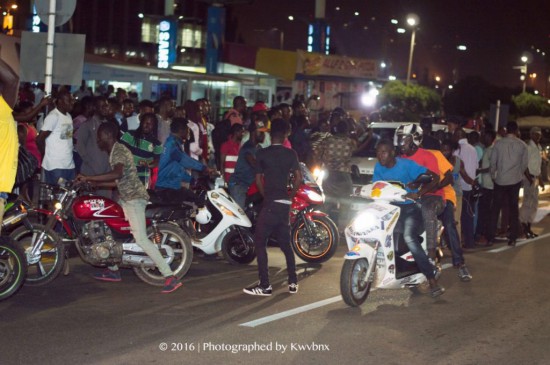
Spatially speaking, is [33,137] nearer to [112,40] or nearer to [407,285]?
[407,285]

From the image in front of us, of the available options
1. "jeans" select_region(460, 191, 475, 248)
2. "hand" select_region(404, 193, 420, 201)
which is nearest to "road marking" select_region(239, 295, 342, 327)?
"hand" select_region(404, 193, 420, 201)

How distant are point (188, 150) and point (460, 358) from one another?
7.86 m

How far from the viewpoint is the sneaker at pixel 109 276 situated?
9.84m

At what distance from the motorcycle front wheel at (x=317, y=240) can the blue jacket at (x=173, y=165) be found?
165cm

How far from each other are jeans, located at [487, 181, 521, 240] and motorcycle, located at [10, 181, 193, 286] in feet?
21.6

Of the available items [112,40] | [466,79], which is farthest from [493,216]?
[112,40]

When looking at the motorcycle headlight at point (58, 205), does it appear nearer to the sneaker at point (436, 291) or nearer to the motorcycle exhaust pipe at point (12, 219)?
the motorcycle exhaust pipe at point (12, 219)

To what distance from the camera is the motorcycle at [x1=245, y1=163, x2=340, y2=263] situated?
11.6m

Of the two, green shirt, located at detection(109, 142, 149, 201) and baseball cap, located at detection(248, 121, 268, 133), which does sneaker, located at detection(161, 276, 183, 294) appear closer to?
green shirt, located at detection(109, 142, 149, 201)

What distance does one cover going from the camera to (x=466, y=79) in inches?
2477

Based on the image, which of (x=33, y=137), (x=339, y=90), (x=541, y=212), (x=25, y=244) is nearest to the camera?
(x=25, y=244)

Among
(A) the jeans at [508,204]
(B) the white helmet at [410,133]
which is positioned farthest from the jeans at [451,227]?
(A) the jeans at [508,204]

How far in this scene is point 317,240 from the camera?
1162 centimetres

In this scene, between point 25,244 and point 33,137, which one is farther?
point 33,137
